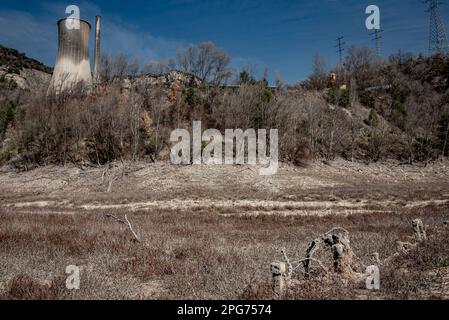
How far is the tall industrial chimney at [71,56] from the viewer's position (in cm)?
4166

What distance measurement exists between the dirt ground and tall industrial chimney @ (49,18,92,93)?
13901mm

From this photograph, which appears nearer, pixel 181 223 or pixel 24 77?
pixel 181 223

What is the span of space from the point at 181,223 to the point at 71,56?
123ft

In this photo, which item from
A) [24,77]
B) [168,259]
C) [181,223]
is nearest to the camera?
[168,259]

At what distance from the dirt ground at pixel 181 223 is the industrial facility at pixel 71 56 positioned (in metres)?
13.9

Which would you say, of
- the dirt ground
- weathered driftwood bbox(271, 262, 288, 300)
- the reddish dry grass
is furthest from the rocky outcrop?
weathered driftwood bbox(271, 262, 288, 300)

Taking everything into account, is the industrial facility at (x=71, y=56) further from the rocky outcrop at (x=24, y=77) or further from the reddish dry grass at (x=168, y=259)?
the reddish dry grass at (x=168, y=259)

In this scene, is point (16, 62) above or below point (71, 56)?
above

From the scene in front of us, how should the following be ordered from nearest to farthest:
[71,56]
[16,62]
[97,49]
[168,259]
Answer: [168,259], [71,56], [97,49], [16,62]

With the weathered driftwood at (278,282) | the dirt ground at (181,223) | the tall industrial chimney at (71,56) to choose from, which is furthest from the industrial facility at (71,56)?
the weathered driftwood at (278,282)

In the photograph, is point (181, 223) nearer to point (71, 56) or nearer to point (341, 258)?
point (341, 258)

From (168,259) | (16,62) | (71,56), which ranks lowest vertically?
(168,259)

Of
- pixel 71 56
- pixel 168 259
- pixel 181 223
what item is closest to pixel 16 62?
pixel 71 56

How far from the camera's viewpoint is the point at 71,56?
142ft
